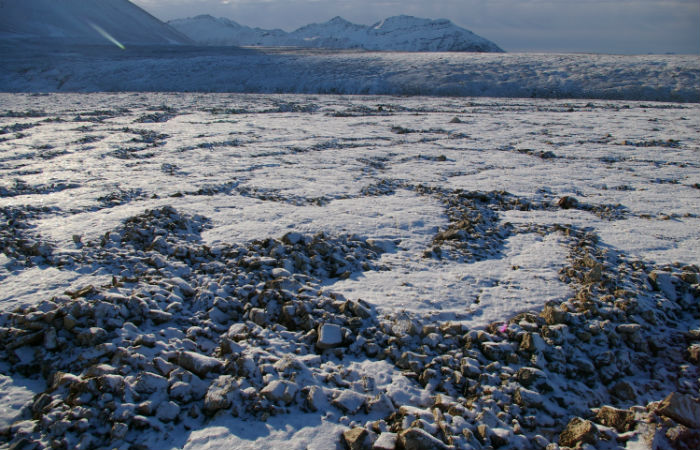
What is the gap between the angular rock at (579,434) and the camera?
2.11m

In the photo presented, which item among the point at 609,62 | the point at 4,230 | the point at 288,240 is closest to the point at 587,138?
the point at 288,240

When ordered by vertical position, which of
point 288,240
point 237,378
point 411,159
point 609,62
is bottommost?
point 237,378

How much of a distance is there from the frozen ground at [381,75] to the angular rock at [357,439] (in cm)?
2248

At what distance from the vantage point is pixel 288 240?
396 centimetres

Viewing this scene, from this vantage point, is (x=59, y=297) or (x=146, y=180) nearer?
(x=59, y=297)

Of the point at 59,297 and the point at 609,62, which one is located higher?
the point at 609,62

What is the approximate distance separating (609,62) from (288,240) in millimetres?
29083

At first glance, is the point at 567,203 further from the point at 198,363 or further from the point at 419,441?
the point at 198,363

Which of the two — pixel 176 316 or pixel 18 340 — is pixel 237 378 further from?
pixel 18 340

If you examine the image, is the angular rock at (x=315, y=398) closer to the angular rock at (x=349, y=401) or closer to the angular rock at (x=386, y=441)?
the angular rock at (x=349, y=401)

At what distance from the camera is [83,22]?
6512 centimetres

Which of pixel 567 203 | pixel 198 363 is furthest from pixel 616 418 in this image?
pixel 567 203

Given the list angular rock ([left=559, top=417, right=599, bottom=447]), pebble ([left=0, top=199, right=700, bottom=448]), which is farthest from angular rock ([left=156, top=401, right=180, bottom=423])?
angular rock ([left=559, top=417, right=599, bottom=447])

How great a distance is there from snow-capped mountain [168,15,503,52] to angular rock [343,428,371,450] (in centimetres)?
11660
